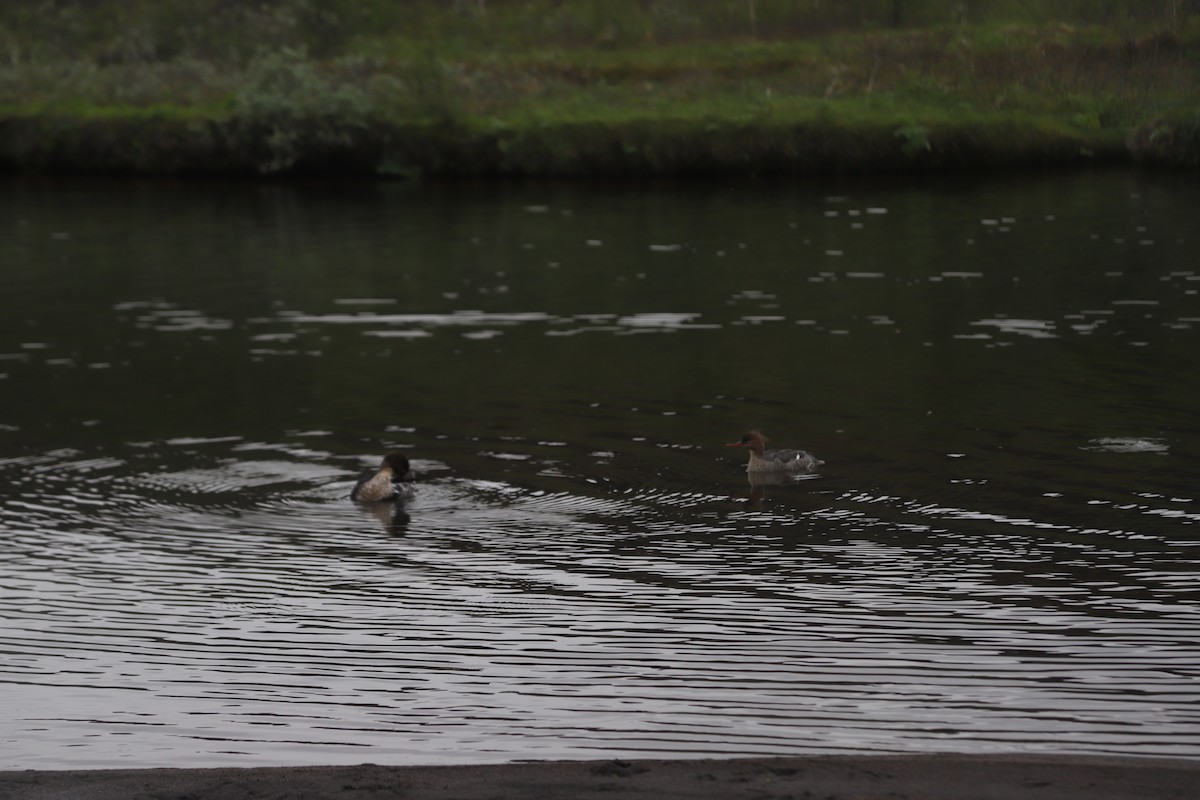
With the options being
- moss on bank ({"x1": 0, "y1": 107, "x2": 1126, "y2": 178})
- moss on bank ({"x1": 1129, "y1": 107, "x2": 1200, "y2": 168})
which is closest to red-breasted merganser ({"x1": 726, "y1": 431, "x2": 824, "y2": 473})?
moss on bank ({"x1": 0, "y1": 107, "x2": 1126, "y2": 178})

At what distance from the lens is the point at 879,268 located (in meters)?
34.7

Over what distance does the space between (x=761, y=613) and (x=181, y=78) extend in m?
63.7

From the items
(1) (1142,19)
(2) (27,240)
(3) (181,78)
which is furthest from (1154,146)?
(3) (181,78)

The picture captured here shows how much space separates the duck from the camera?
16984 mm

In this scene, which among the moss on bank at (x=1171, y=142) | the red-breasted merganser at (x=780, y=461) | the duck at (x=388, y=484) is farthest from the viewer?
the moss on bank at (x=1171, y=142)

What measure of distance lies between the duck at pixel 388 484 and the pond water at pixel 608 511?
0.26 metres

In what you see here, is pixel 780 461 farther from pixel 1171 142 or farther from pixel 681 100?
pixel 681 100

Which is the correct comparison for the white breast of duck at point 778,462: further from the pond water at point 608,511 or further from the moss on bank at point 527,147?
the moss on bank at point 527,147

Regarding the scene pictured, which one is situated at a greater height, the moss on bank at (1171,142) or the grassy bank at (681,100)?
the grassy bank at (681,100)

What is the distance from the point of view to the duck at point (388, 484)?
55.7 ft

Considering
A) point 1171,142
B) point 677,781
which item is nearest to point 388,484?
point 677,781

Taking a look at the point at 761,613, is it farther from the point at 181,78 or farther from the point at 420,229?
the point at 181,78

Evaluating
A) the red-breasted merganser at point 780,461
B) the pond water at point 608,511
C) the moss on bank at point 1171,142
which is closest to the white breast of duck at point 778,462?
the red-breasted merganser at point 780,461

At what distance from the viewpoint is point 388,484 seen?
55.9 ft
